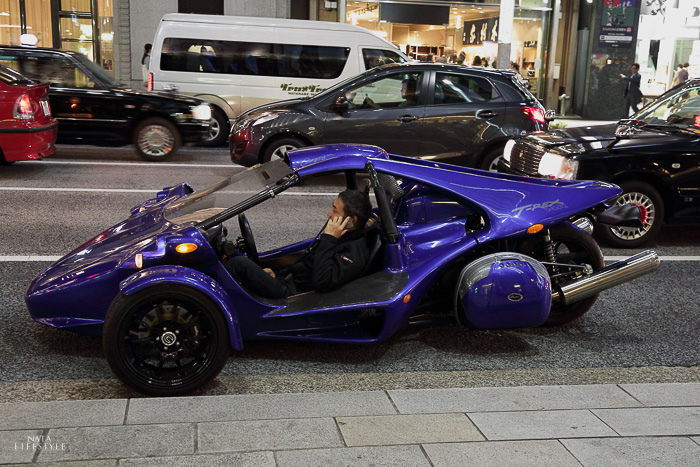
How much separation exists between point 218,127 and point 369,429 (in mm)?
12451

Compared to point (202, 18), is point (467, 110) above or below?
below

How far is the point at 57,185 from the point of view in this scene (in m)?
10.3

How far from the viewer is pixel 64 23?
2203 centimetres

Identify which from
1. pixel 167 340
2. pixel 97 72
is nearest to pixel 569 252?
pixel 167 340

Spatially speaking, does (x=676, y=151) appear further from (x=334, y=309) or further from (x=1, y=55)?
(x=1, y=55)

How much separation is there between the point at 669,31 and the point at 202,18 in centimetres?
1654

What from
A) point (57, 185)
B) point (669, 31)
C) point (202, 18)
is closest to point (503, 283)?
point (57, 185)

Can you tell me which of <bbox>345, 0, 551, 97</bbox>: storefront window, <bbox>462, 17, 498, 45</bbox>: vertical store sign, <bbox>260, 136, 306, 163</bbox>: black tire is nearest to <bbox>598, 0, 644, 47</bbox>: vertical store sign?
<bbox>345, 0, 551, 97</bbox>: storefront window

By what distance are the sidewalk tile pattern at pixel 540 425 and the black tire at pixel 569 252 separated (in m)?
1.41

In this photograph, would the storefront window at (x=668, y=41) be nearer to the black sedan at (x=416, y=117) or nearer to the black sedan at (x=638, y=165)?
the black sedan at (x=416, y=117)

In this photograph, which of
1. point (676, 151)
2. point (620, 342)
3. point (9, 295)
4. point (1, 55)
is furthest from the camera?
point (1, 55)

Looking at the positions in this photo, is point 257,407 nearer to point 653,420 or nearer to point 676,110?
point 653,420

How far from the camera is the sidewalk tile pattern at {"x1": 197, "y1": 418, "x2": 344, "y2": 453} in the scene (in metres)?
3.34

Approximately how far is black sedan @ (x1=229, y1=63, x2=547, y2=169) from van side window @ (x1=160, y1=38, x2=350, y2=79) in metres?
4.38
